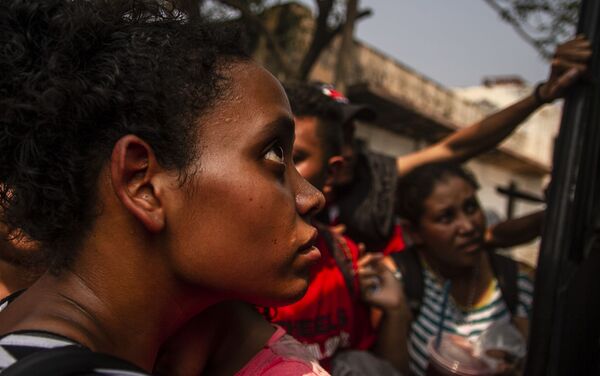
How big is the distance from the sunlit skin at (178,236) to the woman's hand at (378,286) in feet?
3.32

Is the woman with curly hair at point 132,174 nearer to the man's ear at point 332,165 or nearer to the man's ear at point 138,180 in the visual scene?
the man's ear at point 138,180

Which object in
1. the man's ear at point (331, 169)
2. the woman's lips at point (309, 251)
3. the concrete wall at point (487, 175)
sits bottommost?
the concrete wall at point (487, 175)

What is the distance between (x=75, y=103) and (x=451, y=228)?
6.72 ft

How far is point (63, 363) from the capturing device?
0.62 metres

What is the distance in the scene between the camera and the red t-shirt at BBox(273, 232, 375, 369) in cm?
167

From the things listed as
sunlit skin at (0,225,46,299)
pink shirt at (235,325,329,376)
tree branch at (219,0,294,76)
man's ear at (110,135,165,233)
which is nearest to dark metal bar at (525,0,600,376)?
pink shirt at (235,325,329,376)

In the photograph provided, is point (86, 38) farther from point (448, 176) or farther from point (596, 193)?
point (448, 176)

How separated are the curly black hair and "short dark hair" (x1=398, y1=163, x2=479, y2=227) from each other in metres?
1.93

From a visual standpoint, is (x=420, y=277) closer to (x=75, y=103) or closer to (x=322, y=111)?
(x=322, y=111)

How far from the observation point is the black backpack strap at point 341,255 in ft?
6.03

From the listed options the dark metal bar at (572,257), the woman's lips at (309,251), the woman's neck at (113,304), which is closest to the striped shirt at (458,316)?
the dark metal bar at (572,257)

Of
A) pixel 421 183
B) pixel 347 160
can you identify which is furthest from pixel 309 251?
pixel 421 183

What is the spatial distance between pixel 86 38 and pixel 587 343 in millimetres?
1365

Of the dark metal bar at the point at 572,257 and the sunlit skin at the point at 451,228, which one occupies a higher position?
the dark metal bar at the point at 572,257
